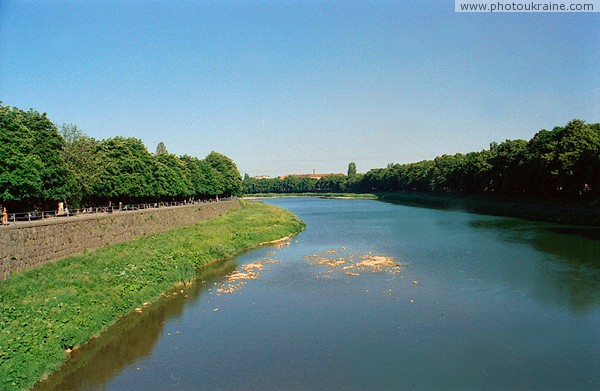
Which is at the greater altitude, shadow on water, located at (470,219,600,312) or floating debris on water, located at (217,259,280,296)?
shadow on water, located at (470,219,600,312)

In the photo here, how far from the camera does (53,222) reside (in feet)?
99.7

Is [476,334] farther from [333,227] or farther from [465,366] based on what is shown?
[333,227]

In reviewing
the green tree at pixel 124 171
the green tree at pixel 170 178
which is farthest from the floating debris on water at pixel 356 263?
the green tree at pixel 170 178

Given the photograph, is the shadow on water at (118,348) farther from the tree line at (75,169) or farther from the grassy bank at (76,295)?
the tree line at (75,169)

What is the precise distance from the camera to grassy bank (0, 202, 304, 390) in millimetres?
17906

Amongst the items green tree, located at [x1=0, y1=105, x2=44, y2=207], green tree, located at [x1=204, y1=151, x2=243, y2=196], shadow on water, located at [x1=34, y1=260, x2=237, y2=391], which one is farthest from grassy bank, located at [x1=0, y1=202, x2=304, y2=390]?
green tree, located at [x1=204, y1=151, x2=243, y2=196]

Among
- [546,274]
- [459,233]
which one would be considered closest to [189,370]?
[546,274]

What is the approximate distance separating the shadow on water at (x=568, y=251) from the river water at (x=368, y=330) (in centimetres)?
20

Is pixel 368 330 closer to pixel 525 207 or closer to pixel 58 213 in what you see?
pixel 58 213

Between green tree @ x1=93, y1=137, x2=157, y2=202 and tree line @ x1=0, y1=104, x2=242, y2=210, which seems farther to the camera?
green tree @ x1=93, y1=137, x2=157, y2=202

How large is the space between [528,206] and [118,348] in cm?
7679

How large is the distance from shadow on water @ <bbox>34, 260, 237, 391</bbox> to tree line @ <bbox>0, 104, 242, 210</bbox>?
1496cm

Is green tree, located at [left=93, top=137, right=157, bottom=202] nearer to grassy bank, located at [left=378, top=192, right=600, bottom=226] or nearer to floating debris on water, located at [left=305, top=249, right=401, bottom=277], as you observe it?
floating debris on water, located at [left=305, top=249, right=401, bottom=277]

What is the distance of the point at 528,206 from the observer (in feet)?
263
